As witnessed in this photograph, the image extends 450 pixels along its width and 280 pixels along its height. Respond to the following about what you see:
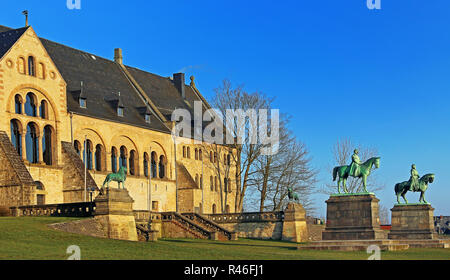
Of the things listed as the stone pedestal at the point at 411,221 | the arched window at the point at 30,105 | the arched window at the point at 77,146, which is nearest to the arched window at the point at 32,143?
the arched window at the point at 30,105

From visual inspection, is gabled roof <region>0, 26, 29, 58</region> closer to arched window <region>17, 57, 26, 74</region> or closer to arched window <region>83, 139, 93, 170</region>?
arched window <region>17, 57, 26, 74</region>

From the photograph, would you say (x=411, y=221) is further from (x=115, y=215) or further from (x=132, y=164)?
(x=132, y=164)

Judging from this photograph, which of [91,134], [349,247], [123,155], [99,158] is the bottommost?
[349,247]

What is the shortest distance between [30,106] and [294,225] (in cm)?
2281

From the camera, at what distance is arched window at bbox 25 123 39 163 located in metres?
55.6

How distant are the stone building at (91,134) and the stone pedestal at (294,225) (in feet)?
49.4

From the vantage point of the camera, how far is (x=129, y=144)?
68125 millimetres

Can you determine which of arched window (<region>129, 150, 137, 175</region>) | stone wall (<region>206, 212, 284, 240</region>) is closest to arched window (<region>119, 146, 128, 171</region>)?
arched window (<region>129, 150, 137, 175</region>)

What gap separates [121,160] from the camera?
220ft

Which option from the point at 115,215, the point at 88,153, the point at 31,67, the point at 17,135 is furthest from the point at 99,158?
A: the point at 115,215

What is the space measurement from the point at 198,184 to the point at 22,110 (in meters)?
27.2

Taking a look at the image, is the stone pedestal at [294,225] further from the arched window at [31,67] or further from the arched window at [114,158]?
the arched window at [31,67]

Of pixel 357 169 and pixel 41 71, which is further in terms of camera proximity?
pixel 41 71
